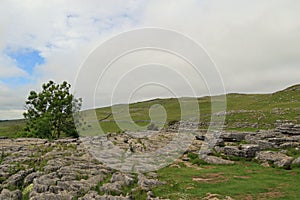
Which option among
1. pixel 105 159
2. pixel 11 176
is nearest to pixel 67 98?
pixel 105 159

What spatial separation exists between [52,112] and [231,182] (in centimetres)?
6583

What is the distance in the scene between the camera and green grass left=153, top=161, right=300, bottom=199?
21766 mm

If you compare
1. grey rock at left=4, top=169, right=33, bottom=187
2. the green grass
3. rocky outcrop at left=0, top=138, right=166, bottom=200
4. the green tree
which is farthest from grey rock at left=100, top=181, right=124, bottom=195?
the green tree

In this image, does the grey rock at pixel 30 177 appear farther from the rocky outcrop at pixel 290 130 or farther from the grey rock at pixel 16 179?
the rocky outcrop at pixel 290 130

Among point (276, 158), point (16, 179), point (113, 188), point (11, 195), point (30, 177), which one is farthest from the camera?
point (276, 158)

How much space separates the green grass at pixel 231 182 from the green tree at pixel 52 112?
182 feet

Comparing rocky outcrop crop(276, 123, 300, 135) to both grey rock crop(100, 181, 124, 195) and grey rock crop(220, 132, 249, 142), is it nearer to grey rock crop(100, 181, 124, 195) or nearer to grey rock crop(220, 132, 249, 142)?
grey rock crop(220, 132, 249, 142)

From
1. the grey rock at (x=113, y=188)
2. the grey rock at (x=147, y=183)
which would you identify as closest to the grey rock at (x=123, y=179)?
the grey rock at (x=113, y=188)

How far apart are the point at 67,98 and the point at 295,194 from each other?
70780 mm

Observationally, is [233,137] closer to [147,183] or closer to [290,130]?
[290,130]

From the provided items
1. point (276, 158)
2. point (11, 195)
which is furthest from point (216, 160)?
point (11, 195)

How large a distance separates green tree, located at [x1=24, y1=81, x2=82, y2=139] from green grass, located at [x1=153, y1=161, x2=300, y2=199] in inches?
2185

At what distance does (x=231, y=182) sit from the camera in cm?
2528

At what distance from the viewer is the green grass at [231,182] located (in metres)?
21.8
